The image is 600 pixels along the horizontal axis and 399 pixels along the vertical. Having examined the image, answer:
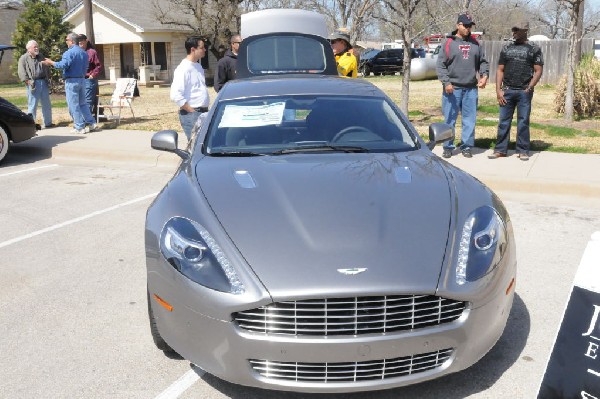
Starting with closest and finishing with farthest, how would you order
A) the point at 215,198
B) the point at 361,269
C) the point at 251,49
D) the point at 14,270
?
1. the point at 361,269
2. the point at 215,198
3. the point at 14,270
4. the point at 251,49

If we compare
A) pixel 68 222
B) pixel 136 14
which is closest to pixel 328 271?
pixel 68 222

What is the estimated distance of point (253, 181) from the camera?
12.0ft

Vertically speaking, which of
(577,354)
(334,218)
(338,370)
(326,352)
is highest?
(334,218)

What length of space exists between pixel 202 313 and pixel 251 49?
740cm

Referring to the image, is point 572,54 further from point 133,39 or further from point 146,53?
point 146,53

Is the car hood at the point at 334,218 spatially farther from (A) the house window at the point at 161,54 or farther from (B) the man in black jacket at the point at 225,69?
(A) the house window at the point at 161,54

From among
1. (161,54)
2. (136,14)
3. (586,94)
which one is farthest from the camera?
(161,54)

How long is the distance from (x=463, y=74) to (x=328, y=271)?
6.76m

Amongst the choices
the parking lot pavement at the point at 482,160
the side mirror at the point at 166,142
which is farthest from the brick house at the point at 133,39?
the side mirror at the point at 166,142

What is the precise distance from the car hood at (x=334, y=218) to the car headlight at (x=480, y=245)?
0.36 ft

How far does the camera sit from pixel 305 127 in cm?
449

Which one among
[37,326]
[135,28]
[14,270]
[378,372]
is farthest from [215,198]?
[135,28]

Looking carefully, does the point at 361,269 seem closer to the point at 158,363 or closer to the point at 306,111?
the point at 158,363

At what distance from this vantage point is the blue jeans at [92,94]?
1280 centimetres
